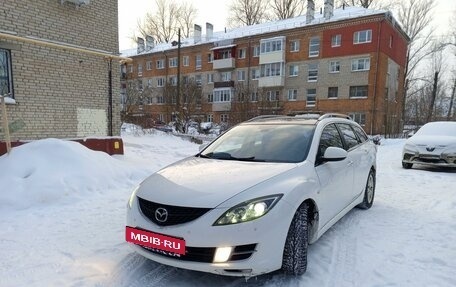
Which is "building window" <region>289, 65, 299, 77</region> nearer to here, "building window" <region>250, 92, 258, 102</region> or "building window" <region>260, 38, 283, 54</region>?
"building window" <region>260, 38, 283, 54</region>

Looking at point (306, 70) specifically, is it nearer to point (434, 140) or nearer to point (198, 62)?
point (198, 62)

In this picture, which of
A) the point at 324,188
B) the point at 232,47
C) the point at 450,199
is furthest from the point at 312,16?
the point at 324,188

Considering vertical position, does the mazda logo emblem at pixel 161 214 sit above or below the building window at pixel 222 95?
below

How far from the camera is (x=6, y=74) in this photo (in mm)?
7820

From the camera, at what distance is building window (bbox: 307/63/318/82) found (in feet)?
113

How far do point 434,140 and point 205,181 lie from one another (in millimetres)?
8844

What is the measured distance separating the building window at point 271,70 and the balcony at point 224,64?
4.48 meters

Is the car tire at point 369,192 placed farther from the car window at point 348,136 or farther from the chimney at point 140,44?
the chimney at point 140,44

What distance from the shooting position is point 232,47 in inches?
1580

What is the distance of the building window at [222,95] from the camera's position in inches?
1603

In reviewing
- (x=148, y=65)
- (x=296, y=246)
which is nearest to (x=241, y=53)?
(x=148, y=65)

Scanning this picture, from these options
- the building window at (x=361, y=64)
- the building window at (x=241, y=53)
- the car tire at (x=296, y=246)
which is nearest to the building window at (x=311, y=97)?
the building window at (x=361, y=64)

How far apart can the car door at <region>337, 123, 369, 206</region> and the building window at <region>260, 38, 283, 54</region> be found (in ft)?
107

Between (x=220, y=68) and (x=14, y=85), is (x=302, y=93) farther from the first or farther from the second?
(x=14, y=85)
